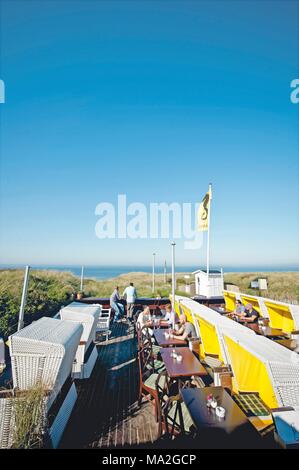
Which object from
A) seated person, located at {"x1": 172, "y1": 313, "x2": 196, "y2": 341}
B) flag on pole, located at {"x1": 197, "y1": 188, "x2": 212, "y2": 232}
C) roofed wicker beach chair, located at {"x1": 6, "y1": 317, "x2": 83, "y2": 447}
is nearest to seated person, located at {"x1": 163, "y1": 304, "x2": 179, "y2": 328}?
seated person, located at {"x1": 172, "y1": 313, "x2": 196, "y2": 341}

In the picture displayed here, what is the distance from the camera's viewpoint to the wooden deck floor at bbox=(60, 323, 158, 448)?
3.00 m

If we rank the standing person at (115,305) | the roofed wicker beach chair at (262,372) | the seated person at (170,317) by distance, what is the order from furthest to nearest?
the standing person at (115,305) < the seated person at (170,317) < the roofed wicker beach chair at (262,372)

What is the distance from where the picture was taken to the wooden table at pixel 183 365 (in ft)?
11.1

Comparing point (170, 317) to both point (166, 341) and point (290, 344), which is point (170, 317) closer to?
point (166, 341)

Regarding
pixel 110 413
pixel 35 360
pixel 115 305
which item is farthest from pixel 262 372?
pixel 115 305

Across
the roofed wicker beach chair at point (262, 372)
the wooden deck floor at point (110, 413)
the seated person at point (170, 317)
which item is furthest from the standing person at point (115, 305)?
the roofed wicker beach chair at point (262, 372)

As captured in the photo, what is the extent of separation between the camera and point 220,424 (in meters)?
2.35

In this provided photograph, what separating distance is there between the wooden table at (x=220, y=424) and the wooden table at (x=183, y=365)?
0.45 meters

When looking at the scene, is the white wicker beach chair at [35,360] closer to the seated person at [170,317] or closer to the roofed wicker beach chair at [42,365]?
the roofed wicker beach chair at [42,365]

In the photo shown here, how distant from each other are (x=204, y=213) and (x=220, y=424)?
9204 millimetres

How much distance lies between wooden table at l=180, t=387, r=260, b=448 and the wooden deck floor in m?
0.79
